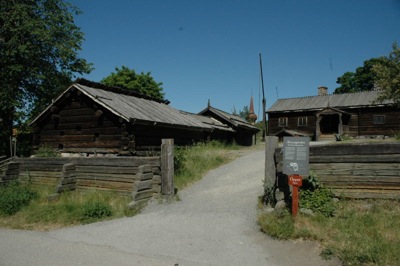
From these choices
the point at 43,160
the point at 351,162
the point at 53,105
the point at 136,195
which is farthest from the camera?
the point at 53,105

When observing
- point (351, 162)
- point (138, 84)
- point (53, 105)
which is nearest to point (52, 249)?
point (351, 162)

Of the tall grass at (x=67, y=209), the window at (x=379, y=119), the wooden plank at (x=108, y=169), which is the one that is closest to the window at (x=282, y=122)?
the window at (x=379, y=119)

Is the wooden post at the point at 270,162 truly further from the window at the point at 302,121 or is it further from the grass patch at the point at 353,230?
the window at the point at 302,121

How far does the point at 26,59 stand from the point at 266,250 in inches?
892

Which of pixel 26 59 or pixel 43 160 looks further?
pixel 26 59

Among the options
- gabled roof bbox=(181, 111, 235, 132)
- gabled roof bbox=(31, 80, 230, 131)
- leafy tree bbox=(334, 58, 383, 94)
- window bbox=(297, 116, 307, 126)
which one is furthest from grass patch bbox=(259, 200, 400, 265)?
leafy tree bbox=(334, 58, 383, 94)

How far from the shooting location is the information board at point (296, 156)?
6730mm

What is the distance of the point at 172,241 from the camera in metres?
6.45

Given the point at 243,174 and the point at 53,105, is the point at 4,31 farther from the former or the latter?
Answer: the point at 243,174

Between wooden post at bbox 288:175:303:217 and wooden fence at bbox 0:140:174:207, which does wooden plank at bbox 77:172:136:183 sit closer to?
wooden fence at bbox 0:140:174:207

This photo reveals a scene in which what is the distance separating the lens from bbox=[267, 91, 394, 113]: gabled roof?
30641 millimetres

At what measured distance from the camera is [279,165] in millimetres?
7805

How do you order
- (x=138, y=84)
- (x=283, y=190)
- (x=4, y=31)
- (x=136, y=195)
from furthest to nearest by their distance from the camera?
(x=138, y=84) < (x=4, y=31) < (x=136, y=195) < (x=283, y=190)

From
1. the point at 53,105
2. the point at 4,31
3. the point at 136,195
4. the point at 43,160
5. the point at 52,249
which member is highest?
the point at 4,31
